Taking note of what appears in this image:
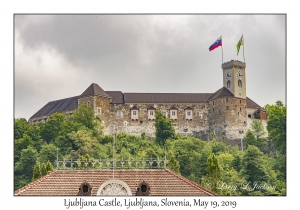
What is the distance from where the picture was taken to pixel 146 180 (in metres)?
28.2

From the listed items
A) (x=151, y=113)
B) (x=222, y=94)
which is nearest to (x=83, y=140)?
(x=151, y=113)

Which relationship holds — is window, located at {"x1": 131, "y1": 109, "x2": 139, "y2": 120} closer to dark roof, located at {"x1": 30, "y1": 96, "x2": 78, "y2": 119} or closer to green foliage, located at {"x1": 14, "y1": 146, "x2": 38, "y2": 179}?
dark roof, located at {"x1": 30, "y1": 96, "x2": 78, "y2": 119}

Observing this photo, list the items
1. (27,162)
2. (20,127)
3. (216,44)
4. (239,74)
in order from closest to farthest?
(216,44)
(27,162)
(239,74)
(20,127)

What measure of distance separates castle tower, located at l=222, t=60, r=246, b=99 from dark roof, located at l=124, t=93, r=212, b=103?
1.56 m

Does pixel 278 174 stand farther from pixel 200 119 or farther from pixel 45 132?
pixel 45 132

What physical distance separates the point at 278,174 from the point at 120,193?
22689mm

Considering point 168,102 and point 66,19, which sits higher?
point 66,19

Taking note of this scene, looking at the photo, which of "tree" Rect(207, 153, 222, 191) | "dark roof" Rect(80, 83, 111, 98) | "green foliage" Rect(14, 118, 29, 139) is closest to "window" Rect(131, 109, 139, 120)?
"dark roof" Rect(80, 83, 111, 98)

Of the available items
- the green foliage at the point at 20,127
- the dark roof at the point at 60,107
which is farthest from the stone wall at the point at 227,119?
the green foliage at the point at 20,127

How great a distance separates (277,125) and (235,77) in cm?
420

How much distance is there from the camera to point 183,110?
193ft

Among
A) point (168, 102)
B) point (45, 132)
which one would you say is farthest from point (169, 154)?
point (45, 132)

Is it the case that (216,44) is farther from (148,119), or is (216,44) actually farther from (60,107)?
(60,107)

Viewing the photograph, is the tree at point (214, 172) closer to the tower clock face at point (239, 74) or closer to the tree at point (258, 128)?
the tower clock face at point (239, 74)
